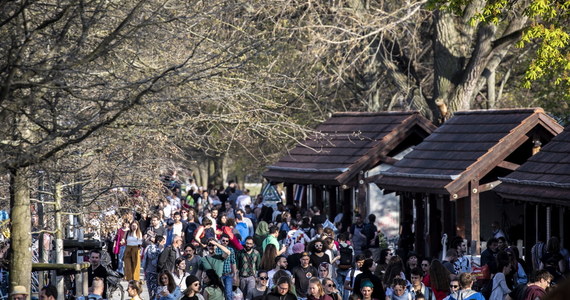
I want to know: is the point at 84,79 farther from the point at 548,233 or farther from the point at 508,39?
the point at 508,39

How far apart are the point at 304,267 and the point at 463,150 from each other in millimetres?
7156

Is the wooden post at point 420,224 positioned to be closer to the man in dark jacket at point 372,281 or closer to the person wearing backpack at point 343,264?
the person wearing backpack at point 343,264

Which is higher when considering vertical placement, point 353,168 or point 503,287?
point 353,168

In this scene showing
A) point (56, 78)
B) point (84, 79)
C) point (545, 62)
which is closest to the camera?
point (56, 78)

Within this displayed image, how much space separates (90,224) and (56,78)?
438 inches

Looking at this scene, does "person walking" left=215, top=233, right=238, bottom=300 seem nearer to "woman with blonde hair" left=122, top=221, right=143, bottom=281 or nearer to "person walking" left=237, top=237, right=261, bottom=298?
"person walking" left=237, top=237, right=261, bottom=298

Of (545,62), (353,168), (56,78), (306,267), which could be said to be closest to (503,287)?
(306,267)

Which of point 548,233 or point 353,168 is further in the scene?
point 353,168

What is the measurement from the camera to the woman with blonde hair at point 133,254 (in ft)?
80.7

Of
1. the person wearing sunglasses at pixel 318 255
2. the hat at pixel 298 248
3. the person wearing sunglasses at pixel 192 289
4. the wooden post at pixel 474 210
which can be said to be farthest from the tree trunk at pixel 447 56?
the person wearing sunglasses at pixel 192 289

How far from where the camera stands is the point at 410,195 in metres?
27.4

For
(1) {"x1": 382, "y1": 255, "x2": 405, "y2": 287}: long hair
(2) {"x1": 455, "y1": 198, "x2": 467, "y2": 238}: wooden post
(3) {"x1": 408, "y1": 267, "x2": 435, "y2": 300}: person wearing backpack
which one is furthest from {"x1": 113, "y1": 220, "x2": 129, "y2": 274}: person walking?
(3) {"x1": 408, "y1": 267, "x2": 435, "y2": 300}: person wearing backpack

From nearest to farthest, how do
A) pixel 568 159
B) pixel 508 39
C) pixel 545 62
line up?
pixel 568 159 < pixel 545 62 < pixel 508 39

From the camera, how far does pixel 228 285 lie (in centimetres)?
2000
